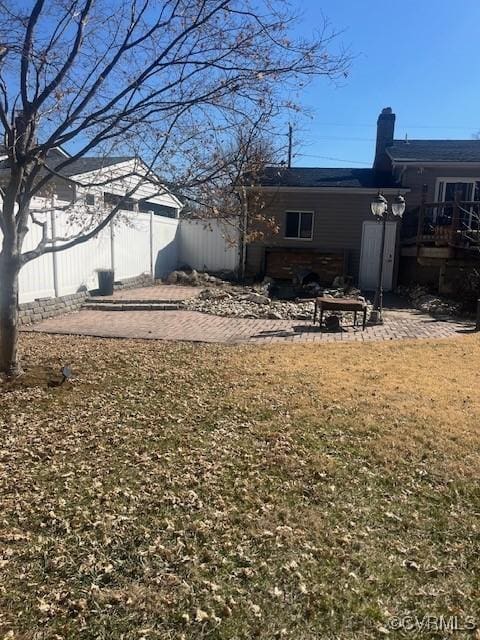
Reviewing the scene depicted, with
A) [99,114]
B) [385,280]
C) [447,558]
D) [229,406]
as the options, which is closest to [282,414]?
[229,406]

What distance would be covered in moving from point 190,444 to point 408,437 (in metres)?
1.79

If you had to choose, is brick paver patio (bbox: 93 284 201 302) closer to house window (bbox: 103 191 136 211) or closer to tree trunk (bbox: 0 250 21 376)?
house window (bbox: 103 191 136 211)

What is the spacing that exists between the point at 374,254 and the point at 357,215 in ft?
4.84

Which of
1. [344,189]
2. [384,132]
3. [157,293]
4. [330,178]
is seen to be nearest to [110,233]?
[157,293]

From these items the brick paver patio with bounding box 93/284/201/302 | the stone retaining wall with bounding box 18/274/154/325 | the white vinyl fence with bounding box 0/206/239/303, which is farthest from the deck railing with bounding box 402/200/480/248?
the stone retaining wall with bounding box 18/274/154/325

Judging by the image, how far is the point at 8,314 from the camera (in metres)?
5.01

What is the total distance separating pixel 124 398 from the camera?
4.74 m

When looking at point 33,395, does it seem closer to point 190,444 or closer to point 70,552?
point 190,444

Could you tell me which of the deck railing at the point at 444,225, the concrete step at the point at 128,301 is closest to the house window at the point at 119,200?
the concrete step at the point at 128,301

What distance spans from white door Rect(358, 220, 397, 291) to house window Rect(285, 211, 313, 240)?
6.27 ft

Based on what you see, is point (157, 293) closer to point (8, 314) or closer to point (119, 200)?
point (119, 200)

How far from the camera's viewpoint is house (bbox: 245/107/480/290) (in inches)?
618

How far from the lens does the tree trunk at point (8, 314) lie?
4.91 metres

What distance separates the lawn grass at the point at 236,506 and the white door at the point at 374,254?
11.3 meters
